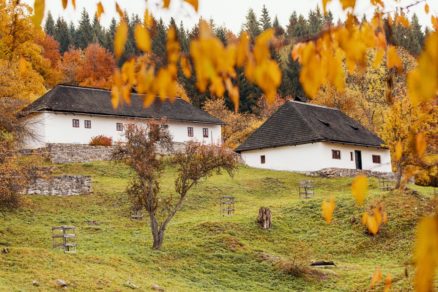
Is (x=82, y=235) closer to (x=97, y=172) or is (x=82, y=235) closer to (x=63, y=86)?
(x=97, y=172)

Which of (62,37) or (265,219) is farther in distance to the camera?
(62,37)

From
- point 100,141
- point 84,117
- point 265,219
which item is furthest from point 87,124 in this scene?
point 265,219

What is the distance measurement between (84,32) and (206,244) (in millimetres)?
92707

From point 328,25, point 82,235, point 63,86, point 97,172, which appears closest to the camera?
point 328,25

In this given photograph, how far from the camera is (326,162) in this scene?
46.6m

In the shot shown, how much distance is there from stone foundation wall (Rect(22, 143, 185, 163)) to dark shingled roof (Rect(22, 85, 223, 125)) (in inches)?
142

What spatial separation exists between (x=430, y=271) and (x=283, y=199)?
34262 millimetres

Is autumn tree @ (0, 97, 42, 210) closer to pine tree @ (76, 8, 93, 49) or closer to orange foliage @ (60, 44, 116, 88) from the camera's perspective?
orange foliage @ (60, 44, 116, 88)

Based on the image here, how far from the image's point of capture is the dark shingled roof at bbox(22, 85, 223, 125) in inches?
1879

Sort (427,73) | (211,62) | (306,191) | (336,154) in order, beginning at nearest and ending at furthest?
(427,73)
(211,62)
(306,191)
(336,154)

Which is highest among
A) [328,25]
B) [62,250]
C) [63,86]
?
[63,86]

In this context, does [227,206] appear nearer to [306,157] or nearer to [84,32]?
[306,157]

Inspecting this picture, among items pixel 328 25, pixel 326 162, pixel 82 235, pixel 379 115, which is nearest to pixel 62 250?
pixel 82 235

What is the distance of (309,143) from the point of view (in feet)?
155
